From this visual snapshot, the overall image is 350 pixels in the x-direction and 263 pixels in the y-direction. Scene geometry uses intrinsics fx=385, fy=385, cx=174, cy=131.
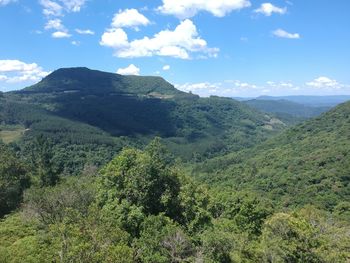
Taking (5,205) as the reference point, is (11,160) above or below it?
above

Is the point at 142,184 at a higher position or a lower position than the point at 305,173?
higher

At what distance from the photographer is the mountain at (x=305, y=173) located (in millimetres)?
120062

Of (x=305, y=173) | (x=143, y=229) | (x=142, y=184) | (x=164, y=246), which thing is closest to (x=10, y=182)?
(x=142, y=184)

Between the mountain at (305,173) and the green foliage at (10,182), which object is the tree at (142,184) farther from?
the mountain at (305,173)

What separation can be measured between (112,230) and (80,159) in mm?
167935

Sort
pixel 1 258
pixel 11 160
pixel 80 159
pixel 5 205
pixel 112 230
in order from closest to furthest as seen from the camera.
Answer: pixel 1 258 < pixel 112 230 < pixel 5 205 < pixel 11 160 < pixel 80 159

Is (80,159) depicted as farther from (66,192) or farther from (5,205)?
(66,192)

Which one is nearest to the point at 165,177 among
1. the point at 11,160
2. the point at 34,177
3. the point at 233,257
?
the point at 233,257

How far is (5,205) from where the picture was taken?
63.8 meters

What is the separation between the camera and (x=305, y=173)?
140875mm

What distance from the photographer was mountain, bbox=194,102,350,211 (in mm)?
120062

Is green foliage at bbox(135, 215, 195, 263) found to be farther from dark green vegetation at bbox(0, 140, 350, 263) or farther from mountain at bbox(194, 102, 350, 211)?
mountain at bbox(194, 102, 350, 211)

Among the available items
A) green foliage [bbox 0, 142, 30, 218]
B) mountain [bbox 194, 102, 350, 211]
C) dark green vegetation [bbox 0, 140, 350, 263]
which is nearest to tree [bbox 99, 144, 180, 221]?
dark green vegetation [bbox 0, 140, 350, 263]

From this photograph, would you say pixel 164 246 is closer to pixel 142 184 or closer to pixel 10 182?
pixel 142 184
